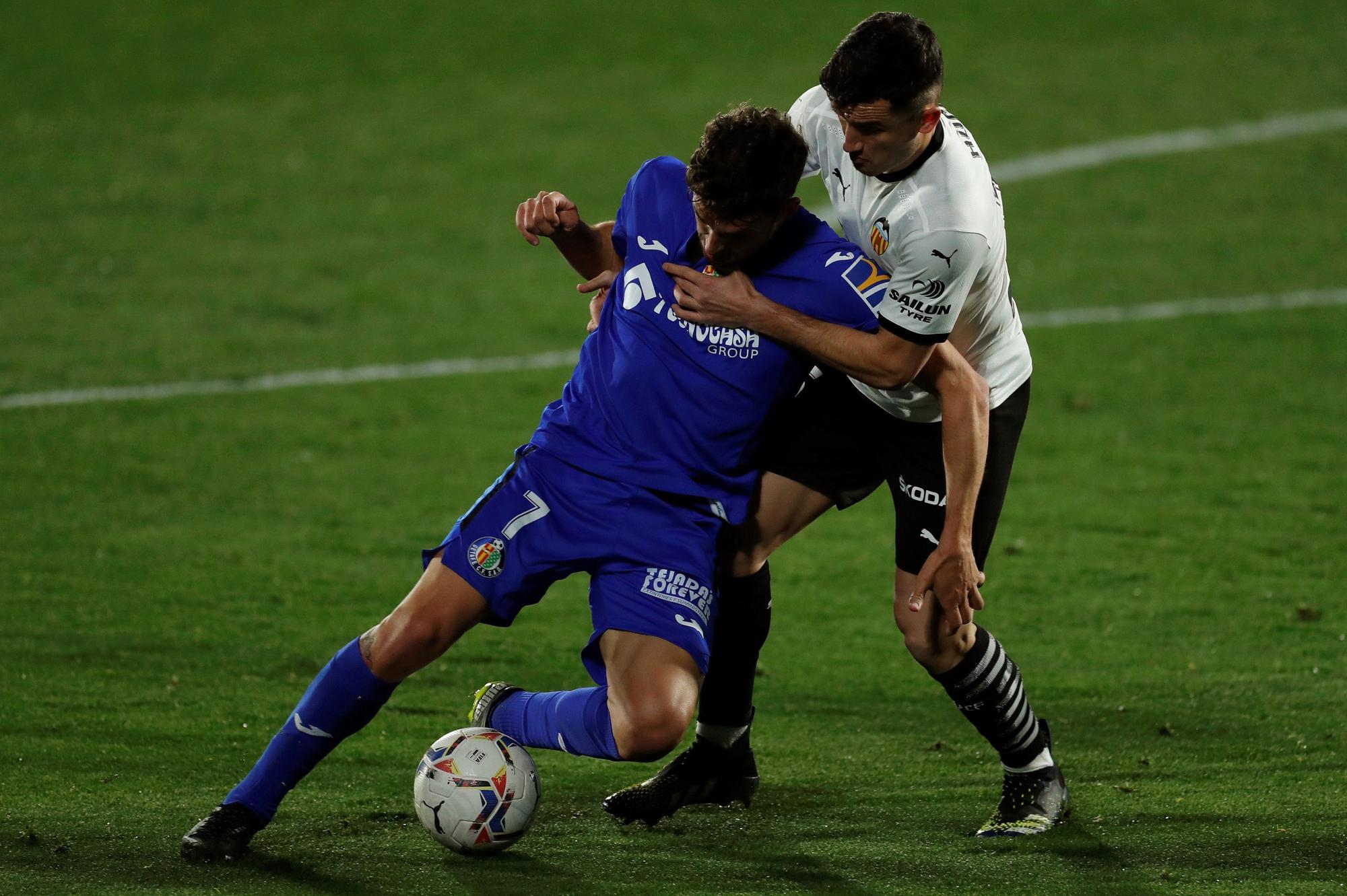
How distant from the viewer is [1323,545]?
7.37 m

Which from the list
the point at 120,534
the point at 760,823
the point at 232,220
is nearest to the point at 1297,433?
the point at 760,823

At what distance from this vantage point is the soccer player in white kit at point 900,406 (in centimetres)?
417

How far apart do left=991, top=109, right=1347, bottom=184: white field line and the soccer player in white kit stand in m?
9.25

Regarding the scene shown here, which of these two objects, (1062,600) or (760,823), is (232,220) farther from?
(760,823)

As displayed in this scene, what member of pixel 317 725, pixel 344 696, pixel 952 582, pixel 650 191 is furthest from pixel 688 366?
pixel 317 725

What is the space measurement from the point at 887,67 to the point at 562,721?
1871 mm

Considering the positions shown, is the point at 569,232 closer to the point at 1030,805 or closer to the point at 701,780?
the point at 701,780

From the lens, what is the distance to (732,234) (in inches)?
164

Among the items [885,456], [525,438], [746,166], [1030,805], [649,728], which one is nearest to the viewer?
[746,166]

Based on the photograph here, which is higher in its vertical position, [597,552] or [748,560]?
[597,552]

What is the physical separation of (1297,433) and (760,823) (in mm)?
5458

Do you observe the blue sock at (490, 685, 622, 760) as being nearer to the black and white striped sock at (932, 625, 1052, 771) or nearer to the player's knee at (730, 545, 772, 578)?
the player's knee at (730, 545, 772, 578)

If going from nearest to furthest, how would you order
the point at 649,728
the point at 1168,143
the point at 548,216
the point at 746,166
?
the point at 746,166 < the point at 649,728 < the point at 548,216 < the point at 1168,143

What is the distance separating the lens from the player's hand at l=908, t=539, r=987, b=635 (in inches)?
170
